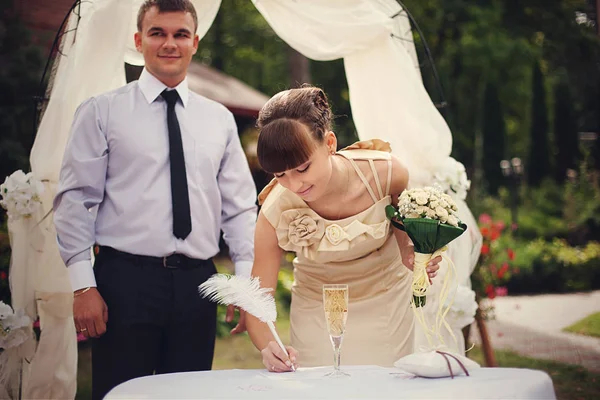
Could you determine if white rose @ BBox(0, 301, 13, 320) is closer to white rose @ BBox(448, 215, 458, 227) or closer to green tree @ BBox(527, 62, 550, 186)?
white rose @ BBox(448, 215, 458, 227)

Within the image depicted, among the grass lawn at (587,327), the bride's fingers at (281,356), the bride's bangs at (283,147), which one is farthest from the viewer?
the grass lawn at (587,327)

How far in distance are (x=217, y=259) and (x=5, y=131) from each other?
6785mm

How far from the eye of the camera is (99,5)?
4.05 metres

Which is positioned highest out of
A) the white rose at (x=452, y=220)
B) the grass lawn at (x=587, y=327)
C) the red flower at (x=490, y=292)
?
the white rose at (x=452, y=220)

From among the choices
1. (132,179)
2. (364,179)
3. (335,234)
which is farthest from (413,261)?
(132,179)

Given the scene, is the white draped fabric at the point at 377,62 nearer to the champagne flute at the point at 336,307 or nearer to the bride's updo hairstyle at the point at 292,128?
the bride's updo hairstyle at the point at 292,128

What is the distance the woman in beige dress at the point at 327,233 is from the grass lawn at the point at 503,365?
3471 mm

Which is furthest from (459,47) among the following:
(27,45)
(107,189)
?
(107,189)

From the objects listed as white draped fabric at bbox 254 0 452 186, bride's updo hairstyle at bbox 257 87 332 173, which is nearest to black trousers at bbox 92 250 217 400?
bride's updo hairstyle at bbox 257 87 332 173

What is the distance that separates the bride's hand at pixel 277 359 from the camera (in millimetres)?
2672

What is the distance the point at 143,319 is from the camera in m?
3.32

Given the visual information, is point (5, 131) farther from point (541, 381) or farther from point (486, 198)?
point (486, 198)

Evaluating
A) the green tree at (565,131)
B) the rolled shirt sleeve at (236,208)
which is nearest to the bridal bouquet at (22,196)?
the rolled shirt sleeve at (236,208)

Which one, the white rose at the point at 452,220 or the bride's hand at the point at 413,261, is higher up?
the white rose at the point at 452,220
